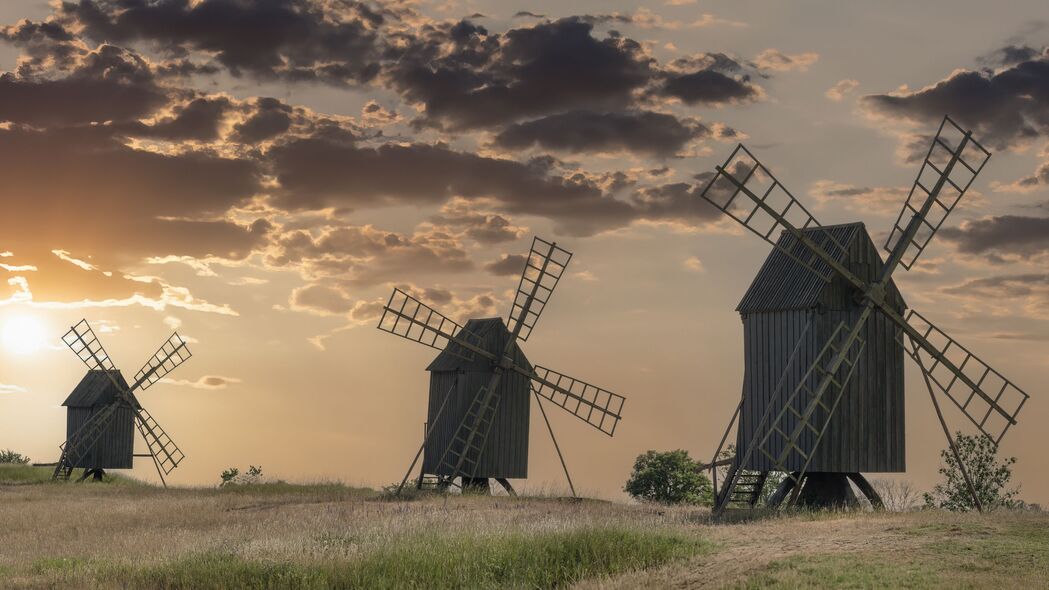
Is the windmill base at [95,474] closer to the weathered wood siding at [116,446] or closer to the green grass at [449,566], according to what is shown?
the weathered wood siding at [116,446]

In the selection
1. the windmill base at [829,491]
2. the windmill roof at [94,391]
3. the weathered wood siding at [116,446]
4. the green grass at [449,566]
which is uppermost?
the windmill roof at [94,391]

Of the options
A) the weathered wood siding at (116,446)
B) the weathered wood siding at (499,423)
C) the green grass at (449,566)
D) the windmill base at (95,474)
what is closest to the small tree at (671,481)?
the weathered wood siding at (499,423)

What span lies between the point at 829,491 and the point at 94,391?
4420cm

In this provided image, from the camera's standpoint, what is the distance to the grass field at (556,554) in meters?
16.5

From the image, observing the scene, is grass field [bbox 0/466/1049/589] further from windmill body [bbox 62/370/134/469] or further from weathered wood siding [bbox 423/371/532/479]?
windmill body [bbox 62/370/134/469]

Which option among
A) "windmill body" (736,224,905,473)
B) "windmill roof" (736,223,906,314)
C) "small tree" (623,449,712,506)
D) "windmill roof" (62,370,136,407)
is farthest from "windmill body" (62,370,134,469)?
"windmill roof" (736,223,906,314)

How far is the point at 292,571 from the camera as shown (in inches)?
739

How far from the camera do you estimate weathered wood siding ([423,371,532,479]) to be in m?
40.6

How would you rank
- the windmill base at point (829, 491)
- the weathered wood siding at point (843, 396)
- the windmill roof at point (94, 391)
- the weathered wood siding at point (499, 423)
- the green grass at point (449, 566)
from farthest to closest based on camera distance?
the windmill roof at point (94, 391)
the weathered wood siding at point (499, 423)
the windmill base at point (829, 491)
the weathered wood siding at point (843, 396)
the green grass at point (449, 566)

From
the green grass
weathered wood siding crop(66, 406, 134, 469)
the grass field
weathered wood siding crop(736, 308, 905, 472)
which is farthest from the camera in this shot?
weathered wood siding crop(66, 406, 134, 469)

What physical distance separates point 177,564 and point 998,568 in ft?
48.4

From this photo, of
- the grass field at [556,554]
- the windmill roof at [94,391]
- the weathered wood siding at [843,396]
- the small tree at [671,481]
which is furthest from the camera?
the windmill roof at [94,391]

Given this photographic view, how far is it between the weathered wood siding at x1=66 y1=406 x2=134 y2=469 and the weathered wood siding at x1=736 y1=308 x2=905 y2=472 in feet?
128

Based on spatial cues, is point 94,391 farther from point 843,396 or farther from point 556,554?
point 556,554
